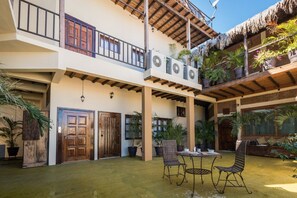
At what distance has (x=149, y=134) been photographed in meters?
8.02

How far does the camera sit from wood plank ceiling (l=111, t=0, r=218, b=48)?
9.30m

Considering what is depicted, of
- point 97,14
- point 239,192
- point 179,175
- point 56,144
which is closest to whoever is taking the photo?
point 239,192

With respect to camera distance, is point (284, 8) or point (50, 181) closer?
point (50, 181)

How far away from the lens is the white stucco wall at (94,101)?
7.27 meters

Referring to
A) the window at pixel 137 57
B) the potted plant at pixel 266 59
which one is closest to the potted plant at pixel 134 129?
the window at pixel 137 57

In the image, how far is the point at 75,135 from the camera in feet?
25.5

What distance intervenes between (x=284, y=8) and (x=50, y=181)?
30.0 ft

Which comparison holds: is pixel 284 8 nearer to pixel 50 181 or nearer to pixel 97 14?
pixel 97 14

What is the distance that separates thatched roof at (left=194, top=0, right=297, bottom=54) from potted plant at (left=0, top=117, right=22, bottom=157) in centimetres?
991

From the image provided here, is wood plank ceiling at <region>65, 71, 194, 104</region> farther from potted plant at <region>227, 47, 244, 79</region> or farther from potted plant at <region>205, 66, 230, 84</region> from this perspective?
potted plant at <region>227, 47, 244, 79</region>

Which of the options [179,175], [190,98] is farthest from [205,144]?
[179,175]

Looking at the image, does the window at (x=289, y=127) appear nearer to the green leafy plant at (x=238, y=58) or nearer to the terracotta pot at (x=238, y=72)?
the terracotta pot at (x=238, y=72)

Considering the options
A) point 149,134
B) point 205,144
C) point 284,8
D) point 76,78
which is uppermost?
point 284,8

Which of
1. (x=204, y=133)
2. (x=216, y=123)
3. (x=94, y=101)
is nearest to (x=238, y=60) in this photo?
(x=216, y=123)
